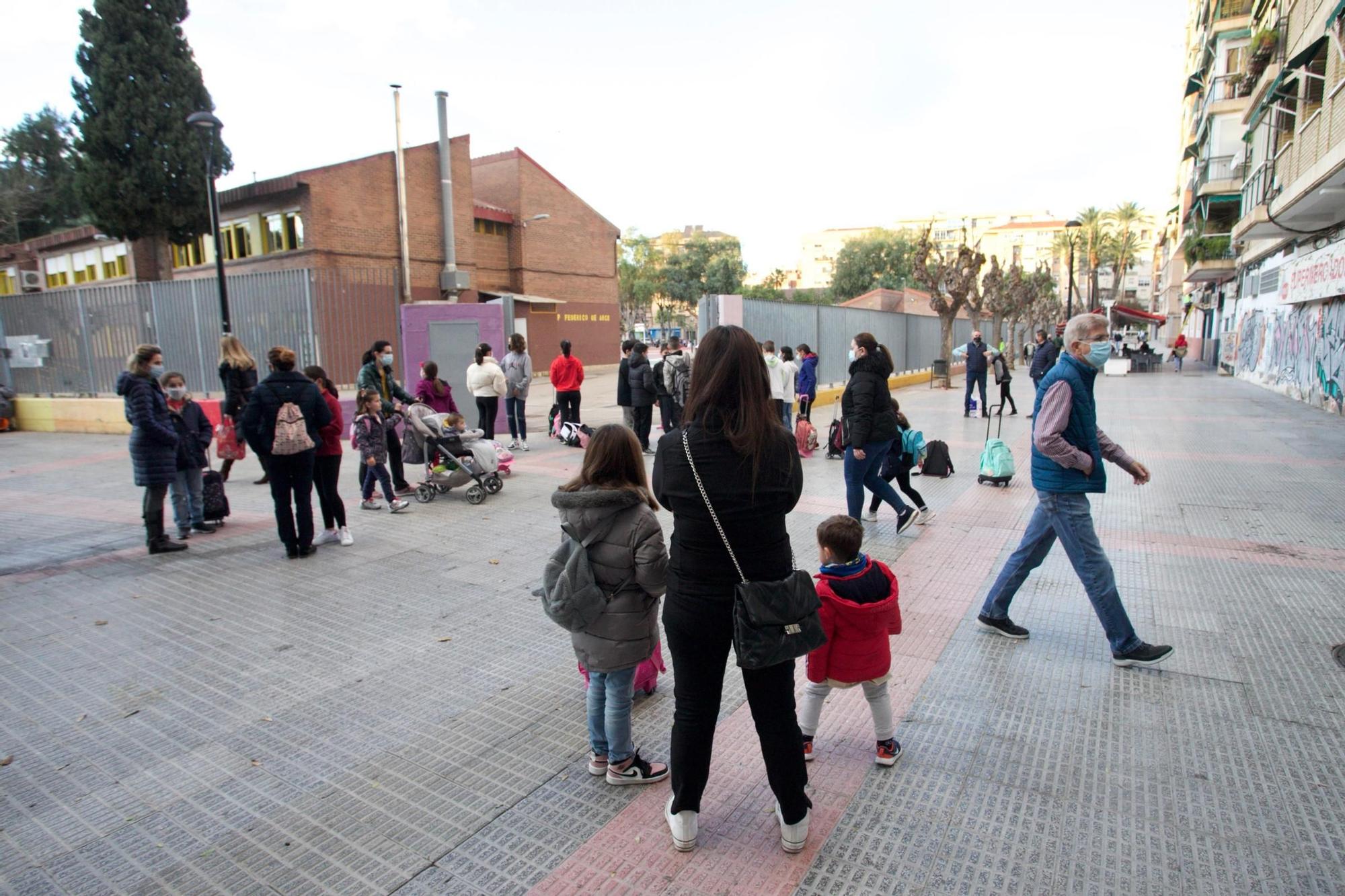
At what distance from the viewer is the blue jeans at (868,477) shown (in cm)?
667

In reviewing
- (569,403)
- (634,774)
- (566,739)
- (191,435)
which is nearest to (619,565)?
(634,774)

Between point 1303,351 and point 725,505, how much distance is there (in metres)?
22.2

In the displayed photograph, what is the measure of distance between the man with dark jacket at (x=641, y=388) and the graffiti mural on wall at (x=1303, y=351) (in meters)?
14.2

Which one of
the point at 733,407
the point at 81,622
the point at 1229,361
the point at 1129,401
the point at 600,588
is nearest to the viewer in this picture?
the point at 733,407

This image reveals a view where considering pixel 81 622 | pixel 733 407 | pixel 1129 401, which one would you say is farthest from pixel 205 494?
pixel 1129 401

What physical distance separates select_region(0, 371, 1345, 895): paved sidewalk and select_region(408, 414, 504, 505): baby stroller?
204 cm

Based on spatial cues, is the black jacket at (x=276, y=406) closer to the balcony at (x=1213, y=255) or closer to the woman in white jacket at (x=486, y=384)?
the woman in white jacket at (x=486, y=384)

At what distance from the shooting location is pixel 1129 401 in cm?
1962

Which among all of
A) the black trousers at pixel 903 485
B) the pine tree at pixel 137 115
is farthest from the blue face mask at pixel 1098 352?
the pine tree at pixel 137 115

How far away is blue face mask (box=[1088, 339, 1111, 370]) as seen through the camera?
4.22 metres

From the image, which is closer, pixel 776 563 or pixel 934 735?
pixel 776 563

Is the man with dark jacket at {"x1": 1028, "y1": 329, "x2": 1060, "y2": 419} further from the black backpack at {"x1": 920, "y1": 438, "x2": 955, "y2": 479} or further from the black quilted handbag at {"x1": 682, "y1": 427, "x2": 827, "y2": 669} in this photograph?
the black quilted handbag at {"x1": 682, "y1": 427, "x2": 827, "y2": 669}

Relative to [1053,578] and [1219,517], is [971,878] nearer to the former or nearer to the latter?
[1053,578]

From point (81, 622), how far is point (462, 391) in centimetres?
924
